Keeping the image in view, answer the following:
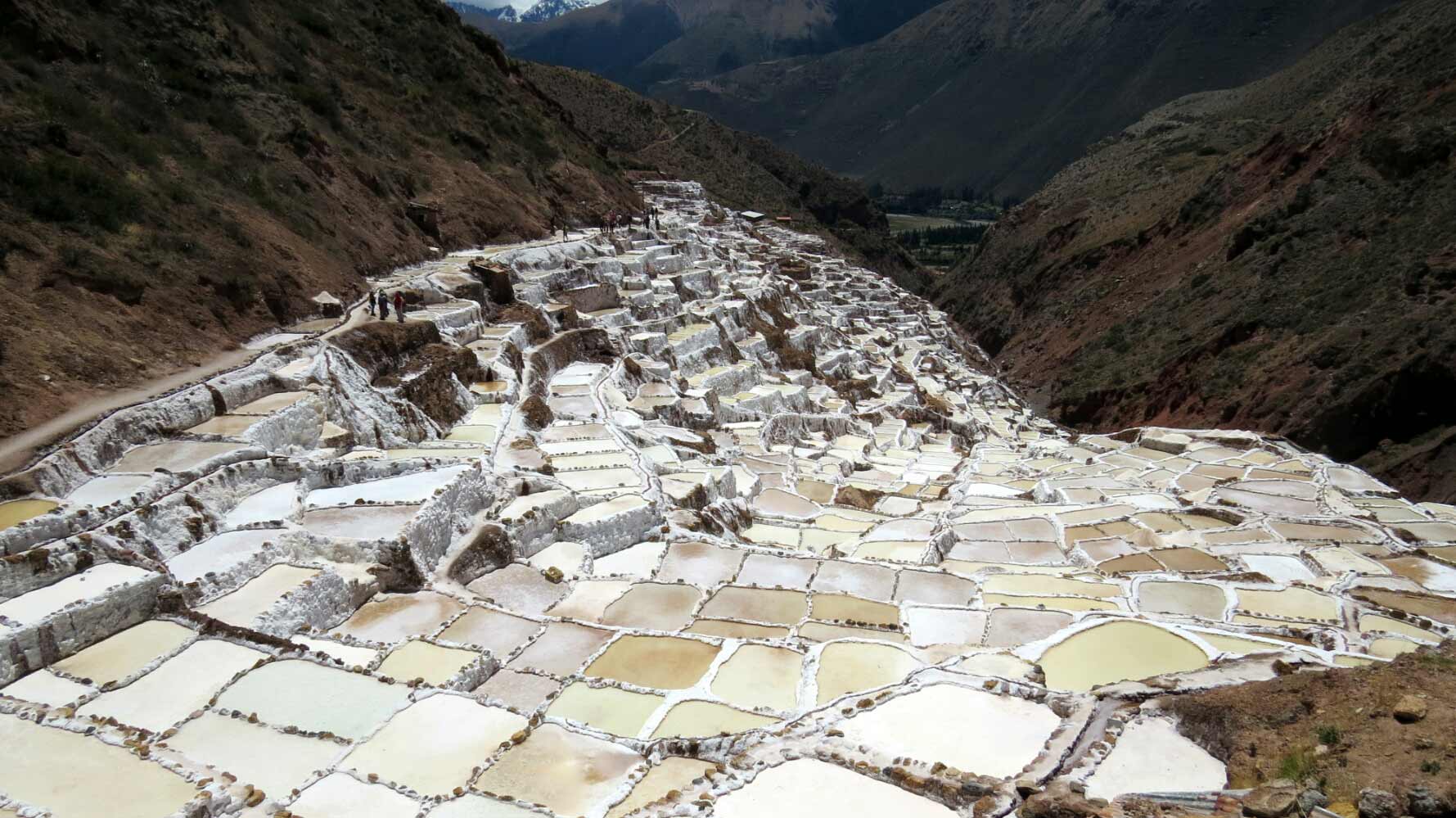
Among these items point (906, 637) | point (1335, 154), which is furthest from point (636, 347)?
point (1335, 154)

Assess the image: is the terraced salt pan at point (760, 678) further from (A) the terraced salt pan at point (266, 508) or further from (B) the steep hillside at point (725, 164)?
(B) the steep hillside at point (725, 164)

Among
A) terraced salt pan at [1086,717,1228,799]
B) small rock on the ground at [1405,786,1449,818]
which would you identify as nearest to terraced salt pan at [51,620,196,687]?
terraced salt pan at [1086,717,1228,799]

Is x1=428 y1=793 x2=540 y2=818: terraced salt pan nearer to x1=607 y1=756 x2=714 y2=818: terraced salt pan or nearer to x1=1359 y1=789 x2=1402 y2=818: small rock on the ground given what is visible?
x1=607 y1=756 x2=714 y2=818: terraced salt pan

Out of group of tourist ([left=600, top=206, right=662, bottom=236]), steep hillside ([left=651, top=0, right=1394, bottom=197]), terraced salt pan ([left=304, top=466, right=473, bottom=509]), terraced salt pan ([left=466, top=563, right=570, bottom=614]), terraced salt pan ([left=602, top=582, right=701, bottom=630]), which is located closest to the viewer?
terraced salt pan ([left=602, top=582, right=701, bottom=630])

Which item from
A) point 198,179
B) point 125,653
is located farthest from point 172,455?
point 198,179

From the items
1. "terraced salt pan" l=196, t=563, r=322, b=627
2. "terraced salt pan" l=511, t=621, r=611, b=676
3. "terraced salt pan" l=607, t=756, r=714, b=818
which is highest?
"terraced salt pan" l=196, t=563, r=322, b=627
